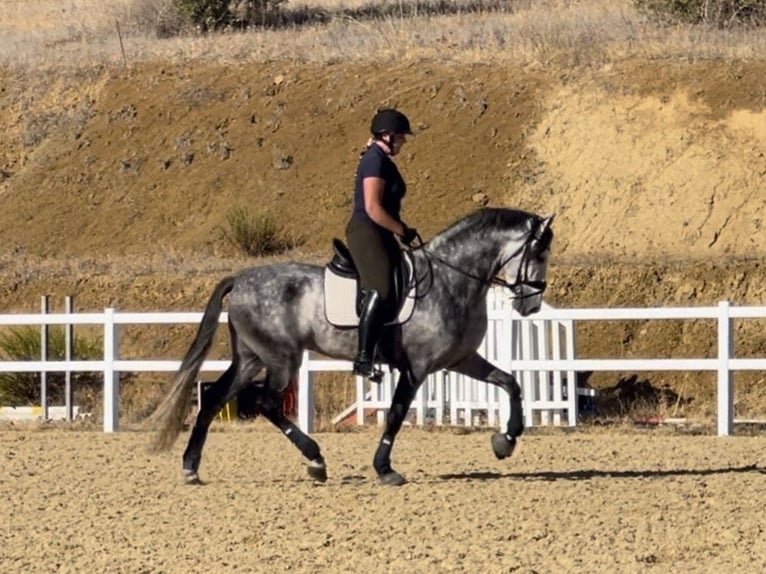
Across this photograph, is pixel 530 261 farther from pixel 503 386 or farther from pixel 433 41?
pixel 433 41

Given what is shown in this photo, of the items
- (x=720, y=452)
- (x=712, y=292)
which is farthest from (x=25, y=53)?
(x=720, y=452)

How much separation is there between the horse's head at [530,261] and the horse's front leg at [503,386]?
23.0 inches

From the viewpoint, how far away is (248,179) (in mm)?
36594

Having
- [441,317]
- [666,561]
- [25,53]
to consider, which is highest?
[25,53]

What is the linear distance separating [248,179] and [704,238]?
996cm

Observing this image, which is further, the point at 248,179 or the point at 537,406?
the point at 248,179

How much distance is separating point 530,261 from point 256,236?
65.7ft

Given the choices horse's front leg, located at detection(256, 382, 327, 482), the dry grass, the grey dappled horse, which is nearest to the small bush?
the dry grass

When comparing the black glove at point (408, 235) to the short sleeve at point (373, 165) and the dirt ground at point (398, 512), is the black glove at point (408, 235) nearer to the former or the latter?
the short sleeve at point (373, 165)

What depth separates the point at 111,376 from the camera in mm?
20359

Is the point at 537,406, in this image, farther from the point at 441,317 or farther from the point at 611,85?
the point at 611,85

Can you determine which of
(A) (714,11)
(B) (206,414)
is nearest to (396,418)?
(B) (206,414)

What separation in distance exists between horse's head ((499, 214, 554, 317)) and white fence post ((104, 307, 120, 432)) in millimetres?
7970

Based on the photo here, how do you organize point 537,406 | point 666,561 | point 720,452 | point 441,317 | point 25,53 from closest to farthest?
1. point 666,561
2. point 441,317
3. point 720,452
4. point 537,406
5. point 25,53
